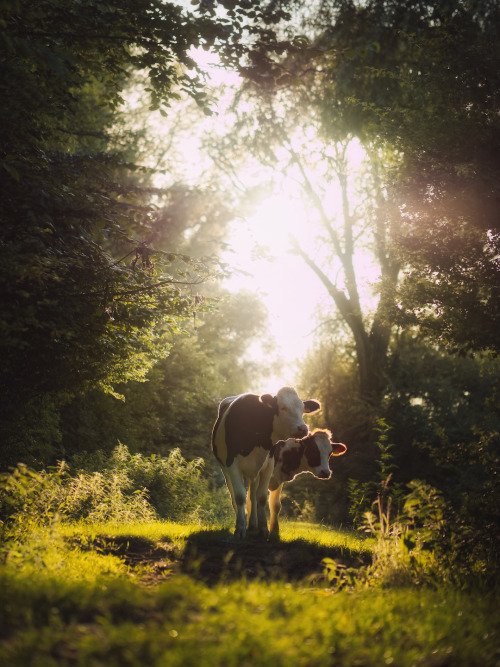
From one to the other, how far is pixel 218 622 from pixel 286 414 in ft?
17.7

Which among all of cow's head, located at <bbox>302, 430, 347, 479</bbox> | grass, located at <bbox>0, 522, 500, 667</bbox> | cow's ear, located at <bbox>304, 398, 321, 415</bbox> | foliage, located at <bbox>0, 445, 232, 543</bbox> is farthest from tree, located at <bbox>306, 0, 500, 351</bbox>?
foliage, located at <bbox>0, 445, 232, 543</bbox>

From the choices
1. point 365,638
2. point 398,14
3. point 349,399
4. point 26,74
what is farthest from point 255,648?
point 349,399

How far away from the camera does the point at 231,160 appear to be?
2250 cm

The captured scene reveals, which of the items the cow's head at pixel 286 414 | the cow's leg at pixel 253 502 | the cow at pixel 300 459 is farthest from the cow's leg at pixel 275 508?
the cow's head at pixel 286 414

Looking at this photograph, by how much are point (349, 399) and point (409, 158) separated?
14.4m

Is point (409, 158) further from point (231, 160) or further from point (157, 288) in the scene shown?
point (231, 160)

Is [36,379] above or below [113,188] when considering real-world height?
below

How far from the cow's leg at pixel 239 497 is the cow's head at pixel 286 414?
875 millimetres

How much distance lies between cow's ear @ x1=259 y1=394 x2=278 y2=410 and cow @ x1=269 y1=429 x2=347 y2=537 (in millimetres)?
1163

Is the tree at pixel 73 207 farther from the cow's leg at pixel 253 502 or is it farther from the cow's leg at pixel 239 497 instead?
the cow's leg at pixel 253 502

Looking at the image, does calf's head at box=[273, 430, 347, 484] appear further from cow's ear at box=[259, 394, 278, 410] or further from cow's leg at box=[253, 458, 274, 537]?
cow's ear at box=[259, 394, 278, 410]

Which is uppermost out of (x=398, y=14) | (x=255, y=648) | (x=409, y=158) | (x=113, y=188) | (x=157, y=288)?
(x=398, y=14)

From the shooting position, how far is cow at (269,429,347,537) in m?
9.63

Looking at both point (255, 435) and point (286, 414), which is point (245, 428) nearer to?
point (255, 435)
